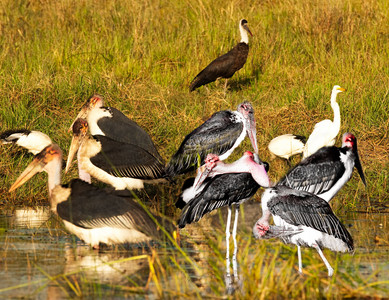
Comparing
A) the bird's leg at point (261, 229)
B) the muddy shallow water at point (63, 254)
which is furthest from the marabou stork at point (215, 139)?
the bird's leg at point (261, 229)

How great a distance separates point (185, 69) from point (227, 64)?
2.34ft

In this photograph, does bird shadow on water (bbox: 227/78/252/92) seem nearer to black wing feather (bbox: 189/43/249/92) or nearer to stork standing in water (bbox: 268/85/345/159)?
black wing feather (bbox: 189/43/249/92)

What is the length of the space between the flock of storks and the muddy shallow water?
0.72 feet

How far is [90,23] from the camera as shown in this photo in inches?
535

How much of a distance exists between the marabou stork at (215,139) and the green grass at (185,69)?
16.4 inches

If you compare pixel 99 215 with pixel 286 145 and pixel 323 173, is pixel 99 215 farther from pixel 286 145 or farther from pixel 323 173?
pixel 286 145

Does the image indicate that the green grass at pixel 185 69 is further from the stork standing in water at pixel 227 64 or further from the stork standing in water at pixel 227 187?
the stork standing in water at pixel 227 187

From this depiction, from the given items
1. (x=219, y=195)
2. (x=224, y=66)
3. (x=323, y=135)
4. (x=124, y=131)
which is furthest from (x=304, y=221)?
(x=224, y=66)

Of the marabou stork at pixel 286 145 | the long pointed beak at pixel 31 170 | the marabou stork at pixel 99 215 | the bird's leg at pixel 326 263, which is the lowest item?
the bird's leg at pixel 326 263

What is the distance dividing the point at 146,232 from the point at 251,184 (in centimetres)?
102

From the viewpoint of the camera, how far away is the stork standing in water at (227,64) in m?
12.0

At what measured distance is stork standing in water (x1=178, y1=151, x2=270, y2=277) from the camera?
21.7 ft

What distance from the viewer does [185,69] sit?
1267 cm

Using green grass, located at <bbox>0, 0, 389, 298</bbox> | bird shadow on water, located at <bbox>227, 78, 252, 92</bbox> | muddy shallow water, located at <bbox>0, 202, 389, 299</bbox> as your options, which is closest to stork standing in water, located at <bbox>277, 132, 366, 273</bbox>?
muddy shallow water, located at <bbox>0, 202, 389, 299</bbox>
